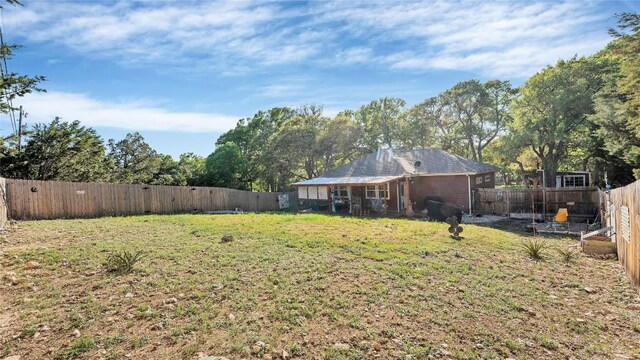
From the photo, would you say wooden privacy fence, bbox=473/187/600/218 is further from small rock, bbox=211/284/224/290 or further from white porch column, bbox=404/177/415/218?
small rock, bbox=211/284/224/290

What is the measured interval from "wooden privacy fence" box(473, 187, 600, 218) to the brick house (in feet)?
4.54

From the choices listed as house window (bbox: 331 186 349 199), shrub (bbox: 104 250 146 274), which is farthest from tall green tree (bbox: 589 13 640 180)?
shrub (bbox: 104 250 146 274)

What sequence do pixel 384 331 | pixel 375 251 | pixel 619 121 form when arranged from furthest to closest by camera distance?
pixel 619 121, pixel 375 251, pixel 384 331

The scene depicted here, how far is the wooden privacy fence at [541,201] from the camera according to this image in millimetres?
15125

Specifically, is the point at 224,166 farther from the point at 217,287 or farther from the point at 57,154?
the point at 217,287

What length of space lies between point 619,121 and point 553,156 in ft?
46.2

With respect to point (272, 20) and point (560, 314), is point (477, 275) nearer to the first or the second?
point (560, 314)

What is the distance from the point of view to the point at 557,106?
2030 centimetres

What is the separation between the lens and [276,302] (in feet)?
15.8

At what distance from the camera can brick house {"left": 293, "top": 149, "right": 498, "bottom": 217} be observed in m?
19.2

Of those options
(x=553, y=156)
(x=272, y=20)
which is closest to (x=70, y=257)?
(x=272, y=20)

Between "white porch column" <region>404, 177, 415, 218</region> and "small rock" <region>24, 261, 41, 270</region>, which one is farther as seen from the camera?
"white porch column" <region>404, 177, 415, 218</region>

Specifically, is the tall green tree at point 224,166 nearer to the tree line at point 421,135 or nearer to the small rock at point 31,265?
the tree line at point 421,135

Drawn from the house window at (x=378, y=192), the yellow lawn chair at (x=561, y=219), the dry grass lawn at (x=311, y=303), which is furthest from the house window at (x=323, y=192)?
the dry grass lawn at (x=311, y=303)
